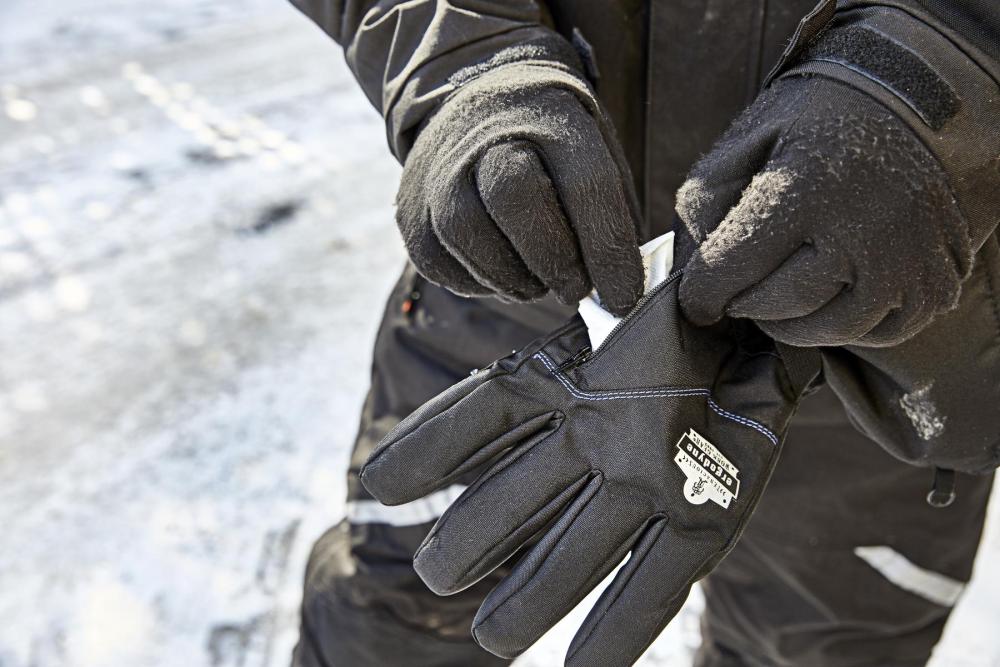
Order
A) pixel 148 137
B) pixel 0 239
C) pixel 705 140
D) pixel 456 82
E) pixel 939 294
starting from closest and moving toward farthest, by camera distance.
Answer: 1. pixel 939 294
2. pixel 456 82
3. pixel 705 140
4. pixel 0 239
5. pixel 148 137

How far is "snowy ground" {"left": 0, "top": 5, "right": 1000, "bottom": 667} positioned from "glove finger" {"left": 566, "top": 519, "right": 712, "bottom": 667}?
0.73m

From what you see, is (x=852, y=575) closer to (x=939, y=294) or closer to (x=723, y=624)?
(x=723, y=624)

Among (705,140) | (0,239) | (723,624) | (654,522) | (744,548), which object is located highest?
(705,140)

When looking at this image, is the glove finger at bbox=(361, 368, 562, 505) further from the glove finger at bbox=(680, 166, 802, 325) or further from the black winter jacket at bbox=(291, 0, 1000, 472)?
the black winter jacket at bbox=(291, 0, 1000, 472)

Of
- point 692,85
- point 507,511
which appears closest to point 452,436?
point 507,511

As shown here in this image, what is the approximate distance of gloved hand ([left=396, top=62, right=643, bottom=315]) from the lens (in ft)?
2.30

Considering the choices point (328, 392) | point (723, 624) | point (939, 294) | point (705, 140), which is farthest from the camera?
point (328, 392)

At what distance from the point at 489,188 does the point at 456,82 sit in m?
0.18

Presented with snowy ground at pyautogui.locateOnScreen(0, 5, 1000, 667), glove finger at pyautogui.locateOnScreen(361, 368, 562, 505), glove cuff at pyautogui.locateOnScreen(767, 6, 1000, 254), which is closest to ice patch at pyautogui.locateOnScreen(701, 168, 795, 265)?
glove cuff at pyautogui.locateOnScreen(767, 6, 1000, 254)

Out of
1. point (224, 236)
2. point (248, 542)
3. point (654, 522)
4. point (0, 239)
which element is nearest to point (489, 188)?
point (654, 522)

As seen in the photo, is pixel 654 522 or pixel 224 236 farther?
pixel 224 236

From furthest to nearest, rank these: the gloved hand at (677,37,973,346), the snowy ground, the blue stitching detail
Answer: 1. the snowy ground
2. the blue stitching detail
3. the gloved hand at (677,37,973,346)

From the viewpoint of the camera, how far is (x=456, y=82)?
32.1 inches

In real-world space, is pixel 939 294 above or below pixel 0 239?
above
